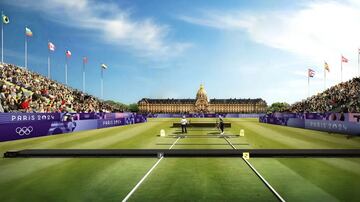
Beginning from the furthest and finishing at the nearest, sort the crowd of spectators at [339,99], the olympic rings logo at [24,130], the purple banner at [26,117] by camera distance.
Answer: the crowd of spectators at [339,99] < the olympic rings logo at [24,130] < the purple banner at [26,117]

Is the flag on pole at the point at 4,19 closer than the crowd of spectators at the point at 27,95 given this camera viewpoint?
No

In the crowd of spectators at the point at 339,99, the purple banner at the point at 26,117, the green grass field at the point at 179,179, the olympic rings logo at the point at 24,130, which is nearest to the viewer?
the green grass field at the point at 179,179

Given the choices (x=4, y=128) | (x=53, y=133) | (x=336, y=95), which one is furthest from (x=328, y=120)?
(x=4, y=128)

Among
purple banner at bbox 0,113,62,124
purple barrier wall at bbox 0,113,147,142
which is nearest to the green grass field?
purple banner at bbox 0,113,62,124

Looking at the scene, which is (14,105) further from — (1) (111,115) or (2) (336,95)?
(2) (336,95)

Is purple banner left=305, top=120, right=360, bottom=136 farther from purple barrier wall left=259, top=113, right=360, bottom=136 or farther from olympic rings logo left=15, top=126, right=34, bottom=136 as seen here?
olympic rings logo left=15, top=126, right=34, bottom=136

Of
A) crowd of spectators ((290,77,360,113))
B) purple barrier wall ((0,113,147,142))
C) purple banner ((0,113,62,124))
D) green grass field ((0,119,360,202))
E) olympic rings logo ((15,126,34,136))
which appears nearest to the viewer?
green grass field ((0,119,360,202))

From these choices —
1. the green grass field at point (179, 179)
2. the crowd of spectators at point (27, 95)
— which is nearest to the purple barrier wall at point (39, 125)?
the crowd of spectators at point (27, 95)

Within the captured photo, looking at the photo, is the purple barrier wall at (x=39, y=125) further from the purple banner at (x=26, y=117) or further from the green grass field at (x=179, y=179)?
the green grass field at (x=179, y=179)

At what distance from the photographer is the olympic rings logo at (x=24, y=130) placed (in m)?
32.4

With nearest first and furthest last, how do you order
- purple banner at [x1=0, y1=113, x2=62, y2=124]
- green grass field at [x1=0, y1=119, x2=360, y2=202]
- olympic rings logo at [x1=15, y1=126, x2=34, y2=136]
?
green grass field at [x1=0, y1=119, x2=360, y2=202], purple banner at [x1=0, y1=113, x2=62, y2=124], olympic rings logo at [x1=15, y1=126, x2=34, y2=136]

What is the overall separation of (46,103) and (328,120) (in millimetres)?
34089

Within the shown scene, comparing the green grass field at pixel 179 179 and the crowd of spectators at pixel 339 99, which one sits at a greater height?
the crowd of spectators at pixel 339 99

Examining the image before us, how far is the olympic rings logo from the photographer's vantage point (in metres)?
32.4
